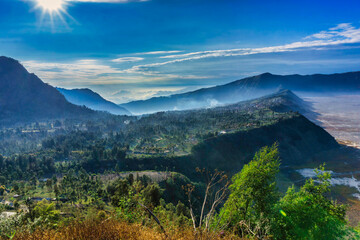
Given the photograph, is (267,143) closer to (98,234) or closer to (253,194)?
(253,194)

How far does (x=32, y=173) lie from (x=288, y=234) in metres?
114

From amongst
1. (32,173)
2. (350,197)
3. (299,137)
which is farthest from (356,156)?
(32,173)

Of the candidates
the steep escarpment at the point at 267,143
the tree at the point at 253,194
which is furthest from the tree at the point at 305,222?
the steep escarpment at the point at 267,143

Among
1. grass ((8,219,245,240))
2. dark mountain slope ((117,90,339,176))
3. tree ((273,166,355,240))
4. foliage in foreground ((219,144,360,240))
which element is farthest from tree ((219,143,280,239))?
dark mountain slope ((117,90,339,176))

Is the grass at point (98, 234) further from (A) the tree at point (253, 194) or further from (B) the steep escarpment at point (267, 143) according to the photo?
(B) the steep escarpment at point (267, 143)

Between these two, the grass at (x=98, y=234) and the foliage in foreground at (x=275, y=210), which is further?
the foliage in foreground at (x=275, y=210)

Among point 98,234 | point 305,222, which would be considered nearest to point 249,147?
point 305,222

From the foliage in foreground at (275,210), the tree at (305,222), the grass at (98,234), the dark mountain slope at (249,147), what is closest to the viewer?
the grass at (98,234)

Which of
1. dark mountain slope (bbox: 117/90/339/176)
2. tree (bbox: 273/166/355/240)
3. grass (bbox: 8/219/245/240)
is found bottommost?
dark mountain slope (bbox: 117/90/339/176)

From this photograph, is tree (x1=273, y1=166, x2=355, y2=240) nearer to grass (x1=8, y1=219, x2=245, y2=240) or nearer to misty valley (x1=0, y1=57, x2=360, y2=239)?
misty valley (x1=0, y1=57, x2=360, y2=239)

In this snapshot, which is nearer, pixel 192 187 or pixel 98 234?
pixel 98 234

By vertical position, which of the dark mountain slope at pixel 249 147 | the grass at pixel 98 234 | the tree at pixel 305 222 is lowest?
the dark mountain slope at pixel 249 147

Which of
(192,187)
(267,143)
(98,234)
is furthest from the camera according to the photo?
(267,143)

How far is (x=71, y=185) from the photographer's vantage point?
73.6 metres
